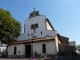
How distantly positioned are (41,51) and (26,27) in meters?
16.1

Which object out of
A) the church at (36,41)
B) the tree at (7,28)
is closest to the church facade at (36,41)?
the church at (36,41)

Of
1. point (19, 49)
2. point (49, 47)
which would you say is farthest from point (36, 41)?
point (19, 49)

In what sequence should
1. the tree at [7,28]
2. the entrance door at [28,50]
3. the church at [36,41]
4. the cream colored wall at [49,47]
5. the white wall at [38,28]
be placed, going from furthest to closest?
the white wall at [38,28], the tree at [7,28], the entrance door at [28,50], the church at [36,41], the cream colored wall at [49,47]

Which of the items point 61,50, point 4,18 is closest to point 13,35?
point 4,18

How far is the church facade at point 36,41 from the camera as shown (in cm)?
2556

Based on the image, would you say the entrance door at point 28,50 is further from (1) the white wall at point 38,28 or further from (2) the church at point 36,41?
(1) the white wall at point 38,28

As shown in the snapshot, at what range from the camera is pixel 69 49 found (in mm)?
30297

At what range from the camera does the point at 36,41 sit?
90.5 ft

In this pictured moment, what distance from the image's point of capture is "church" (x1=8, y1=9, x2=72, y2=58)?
25.6 m

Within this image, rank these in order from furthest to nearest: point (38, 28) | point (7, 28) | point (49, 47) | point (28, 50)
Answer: point (38, 28) < point (7, 28) < point (28, 50) < point (49, 47)

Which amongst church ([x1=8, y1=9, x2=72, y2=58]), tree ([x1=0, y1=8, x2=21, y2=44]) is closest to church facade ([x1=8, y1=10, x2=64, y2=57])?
church ([x1=8, y1=9, x2=72, y2=58])

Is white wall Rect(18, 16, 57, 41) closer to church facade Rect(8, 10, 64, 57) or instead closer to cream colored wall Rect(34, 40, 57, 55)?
church facade Rect(8, 10, 64, 57)

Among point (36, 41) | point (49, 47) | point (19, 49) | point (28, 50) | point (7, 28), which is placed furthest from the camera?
point (7, 28)

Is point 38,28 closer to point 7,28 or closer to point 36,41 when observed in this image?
point 7,28
